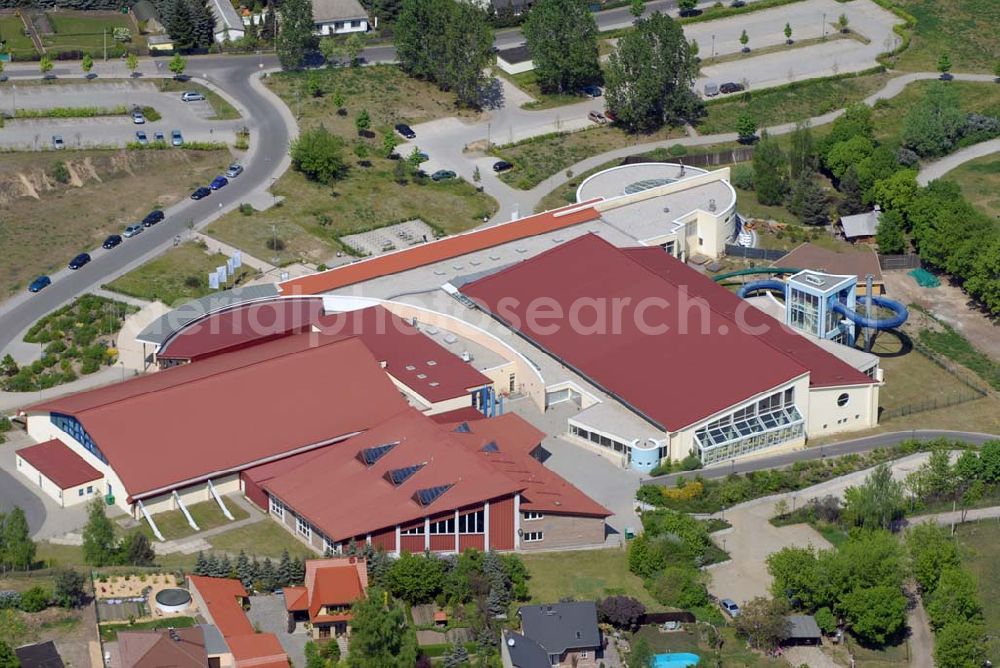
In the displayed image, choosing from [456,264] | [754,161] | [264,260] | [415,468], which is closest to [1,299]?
[264,260]

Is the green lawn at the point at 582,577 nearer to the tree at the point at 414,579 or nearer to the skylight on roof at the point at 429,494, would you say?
the tree at the point at 414,579

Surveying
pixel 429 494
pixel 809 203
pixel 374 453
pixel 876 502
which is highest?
pixel 374 453

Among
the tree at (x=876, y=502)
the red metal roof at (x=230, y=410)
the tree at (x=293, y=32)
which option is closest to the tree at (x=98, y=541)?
the red metal roof at (x=230, y=410)

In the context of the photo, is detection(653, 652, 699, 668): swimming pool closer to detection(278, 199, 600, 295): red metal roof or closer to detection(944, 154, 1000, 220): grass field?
detection(278, 199, 600, 295): red metal roof

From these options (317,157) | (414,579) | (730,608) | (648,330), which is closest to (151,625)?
(414,579)

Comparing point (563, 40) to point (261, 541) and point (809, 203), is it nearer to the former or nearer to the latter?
point (809, 203)
